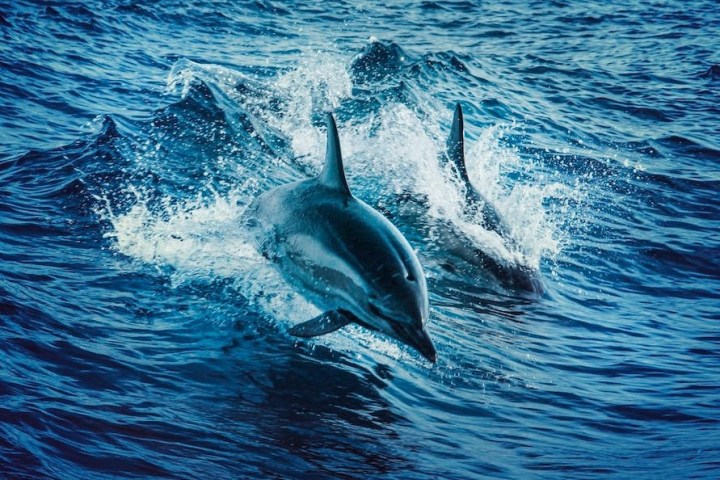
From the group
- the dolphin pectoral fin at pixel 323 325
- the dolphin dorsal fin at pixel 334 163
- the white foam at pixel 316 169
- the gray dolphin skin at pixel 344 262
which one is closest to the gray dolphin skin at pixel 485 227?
the white foam at pixel 316 169

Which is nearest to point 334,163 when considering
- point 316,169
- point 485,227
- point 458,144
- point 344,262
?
point 344,262

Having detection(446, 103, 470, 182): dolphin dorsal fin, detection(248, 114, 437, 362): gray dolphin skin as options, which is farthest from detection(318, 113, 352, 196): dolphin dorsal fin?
detection(446, 103, 470, 182): dolphin dorsal fin

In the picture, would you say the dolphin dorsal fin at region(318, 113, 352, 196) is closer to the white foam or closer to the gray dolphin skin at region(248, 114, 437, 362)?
the gray dolphin skin at region(248, 114, 437, 362)

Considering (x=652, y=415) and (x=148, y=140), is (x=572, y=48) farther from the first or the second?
(x=652, y=415)

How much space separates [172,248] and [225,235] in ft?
1.99

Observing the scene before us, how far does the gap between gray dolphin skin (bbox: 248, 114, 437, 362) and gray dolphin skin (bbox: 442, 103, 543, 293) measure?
3.42m

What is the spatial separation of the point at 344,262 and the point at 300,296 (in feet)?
5.06

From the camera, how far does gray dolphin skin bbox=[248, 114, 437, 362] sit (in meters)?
5.29

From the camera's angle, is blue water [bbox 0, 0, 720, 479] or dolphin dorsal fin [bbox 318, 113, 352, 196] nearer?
blue water [bbox 0, 0, 720, 479]

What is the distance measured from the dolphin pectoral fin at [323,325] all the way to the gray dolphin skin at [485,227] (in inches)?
160

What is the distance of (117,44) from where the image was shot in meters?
18.7

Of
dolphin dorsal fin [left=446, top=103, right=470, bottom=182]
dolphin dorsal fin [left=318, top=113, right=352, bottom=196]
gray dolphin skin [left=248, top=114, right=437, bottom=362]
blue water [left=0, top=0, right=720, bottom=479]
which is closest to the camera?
gray dolphin skin [left=248, top=114, right=437, bottom=362]

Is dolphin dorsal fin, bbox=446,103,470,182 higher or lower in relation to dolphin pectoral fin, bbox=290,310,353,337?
higher

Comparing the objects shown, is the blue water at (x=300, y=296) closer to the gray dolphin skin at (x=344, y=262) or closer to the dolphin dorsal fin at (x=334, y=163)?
the gray dolphin skin at (x=344, y=262)
